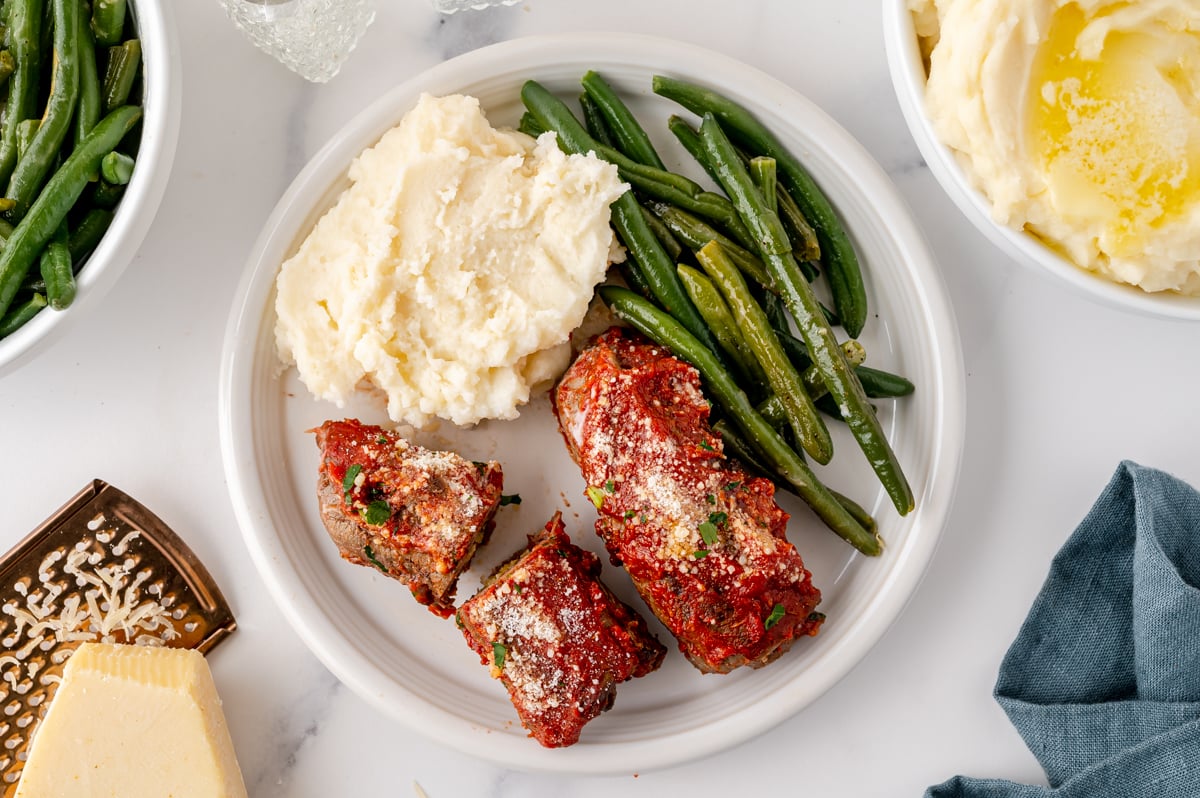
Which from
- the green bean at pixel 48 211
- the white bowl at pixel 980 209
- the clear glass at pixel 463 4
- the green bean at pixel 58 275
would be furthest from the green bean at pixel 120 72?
the white bowl at pixel 980 209

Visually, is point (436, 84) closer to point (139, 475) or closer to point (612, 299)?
point (612, 299)

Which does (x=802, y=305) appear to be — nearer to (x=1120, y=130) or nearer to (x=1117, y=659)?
(x=1120, y=130)

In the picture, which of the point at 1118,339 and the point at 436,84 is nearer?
the point at 436,84

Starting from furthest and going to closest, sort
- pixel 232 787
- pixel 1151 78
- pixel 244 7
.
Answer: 1. pixel 232 787
2. pixel 244 7
3. pixel 1151 78

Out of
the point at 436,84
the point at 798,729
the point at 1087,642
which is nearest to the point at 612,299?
the point at 436,84

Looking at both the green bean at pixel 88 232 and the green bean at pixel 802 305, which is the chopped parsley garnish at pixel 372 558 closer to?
the green bean at pixel 88 232

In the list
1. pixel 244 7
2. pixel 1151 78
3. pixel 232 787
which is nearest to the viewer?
pixel 1151 78
